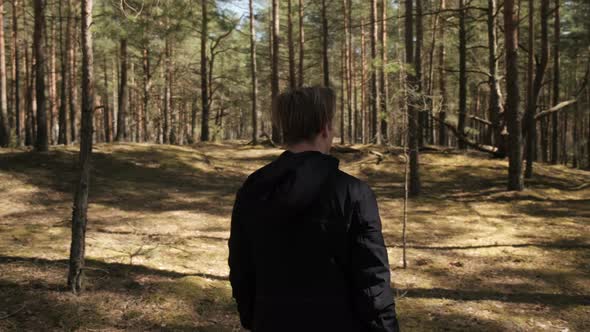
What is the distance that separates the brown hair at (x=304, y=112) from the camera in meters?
1.69

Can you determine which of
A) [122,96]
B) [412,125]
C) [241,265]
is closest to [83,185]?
→ [241,265]

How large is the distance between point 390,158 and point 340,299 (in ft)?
60.9

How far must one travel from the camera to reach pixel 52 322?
15.0 feet

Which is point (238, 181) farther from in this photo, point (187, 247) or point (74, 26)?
point (74, 26)

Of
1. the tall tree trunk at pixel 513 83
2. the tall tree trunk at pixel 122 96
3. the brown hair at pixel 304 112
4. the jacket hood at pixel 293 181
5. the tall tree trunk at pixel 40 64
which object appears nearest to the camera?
the jacket hood at pixel 293 181

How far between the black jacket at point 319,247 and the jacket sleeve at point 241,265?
0.12 meters

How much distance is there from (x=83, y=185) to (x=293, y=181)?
14.2ft

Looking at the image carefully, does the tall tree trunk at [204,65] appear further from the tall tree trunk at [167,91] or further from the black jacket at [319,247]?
the black jacket at [319,247]

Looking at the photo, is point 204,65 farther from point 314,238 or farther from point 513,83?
point 314,238

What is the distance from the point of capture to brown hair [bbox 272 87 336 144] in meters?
1.69

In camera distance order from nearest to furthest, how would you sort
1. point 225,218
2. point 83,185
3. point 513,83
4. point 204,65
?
point 83,185 → point 225,218 → point 513,83 → point 204,65

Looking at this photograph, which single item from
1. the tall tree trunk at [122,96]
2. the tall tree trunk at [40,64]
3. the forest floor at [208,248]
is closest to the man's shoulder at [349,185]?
the forest floor at [208,248]

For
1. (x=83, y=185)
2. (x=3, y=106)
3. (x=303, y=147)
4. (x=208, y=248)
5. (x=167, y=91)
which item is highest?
(x=167, y=91)

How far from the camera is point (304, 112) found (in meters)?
1.69
